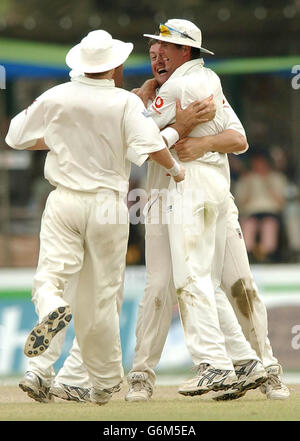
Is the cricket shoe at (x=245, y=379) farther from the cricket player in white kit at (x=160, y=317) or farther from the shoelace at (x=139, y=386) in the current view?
the shoelace at (x=139, y=386)

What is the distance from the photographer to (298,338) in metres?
12.1

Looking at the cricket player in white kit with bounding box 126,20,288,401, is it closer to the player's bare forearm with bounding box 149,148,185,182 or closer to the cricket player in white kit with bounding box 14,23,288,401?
the cricket player in white kit with bounding box 14,23,288,401

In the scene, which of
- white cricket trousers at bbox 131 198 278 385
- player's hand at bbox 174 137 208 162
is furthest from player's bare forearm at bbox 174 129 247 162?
white cricket trousers at bbox 131 198 278 385

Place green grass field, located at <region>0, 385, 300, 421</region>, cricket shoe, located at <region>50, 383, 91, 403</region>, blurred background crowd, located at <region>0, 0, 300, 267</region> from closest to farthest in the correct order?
green grass field, located at <region>0, 385, 300, 421</region>, cricket shoe, located at <region>50, 383, 91, 403</region>, blurred background crowd, located at <region>0, 0, 300, 267</region>

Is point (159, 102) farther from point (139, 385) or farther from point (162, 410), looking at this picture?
point (162, 410)

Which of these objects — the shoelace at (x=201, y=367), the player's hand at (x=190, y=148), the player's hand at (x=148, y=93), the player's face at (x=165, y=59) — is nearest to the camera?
the shoelace at (x=201, y=367)

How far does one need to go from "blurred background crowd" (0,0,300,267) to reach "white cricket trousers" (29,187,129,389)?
7.30m

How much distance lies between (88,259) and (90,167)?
58cm

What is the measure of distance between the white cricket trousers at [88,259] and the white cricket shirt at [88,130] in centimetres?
12

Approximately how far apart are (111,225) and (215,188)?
870 mm

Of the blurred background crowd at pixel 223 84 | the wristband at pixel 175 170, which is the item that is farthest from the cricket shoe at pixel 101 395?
the blurred background crowd at pixel 223 84

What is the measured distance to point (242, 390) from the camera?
27.3 ft

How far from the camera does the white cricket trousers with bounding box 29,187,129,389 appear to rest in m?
7.84

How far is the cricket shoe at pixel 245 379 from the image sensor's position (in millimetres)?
8273
